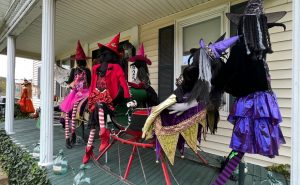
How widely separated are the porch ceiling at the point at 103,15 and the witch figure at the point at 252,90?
218 cm

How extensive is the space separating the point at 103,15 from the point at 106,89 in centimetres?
203

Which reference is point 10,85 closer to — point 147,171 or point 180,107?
point 147,171

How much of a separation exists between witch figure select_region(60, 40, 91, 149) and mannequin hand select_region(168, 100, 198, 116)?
7.64 feet

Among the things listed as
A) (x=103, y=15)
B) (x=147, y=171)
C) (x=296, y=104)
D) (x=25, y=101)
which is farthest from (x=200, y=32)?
(x=25, y=101)

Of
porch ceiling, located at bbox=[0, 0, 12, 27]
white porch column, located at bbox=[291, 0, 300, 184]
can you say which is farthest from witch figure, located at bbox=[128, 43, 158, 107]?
porch ceiling, located at bbox=[0, 0, 12, 27]

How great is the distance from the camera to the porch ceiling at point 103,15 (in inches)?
141

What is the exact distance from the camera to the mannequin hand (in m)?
1.72

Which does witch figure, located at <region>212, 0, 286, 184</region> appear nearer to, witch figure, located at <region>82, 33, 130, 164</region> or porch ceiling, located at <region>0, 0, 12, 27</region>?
witch figure, located at <region>82, 33, 130, 164</region>

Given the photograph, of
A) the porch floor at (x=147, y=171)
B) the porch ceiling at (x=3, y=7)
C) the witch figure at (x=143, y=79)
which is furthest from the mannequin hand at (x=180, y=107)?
the porch ceiling at (x=3, y=7)

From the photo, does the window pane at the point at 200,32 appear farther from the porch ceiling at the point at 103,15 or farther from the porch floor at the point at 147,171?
the porch floor at the point at 147,171

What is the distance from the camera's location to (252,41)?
1473 millimetres

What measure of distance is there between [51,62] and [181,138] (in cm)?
195

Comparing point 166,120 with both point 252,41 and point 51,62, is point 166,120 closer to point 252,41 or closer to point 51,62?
point 252,41

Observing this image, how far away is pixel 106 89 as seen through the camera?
276cm
